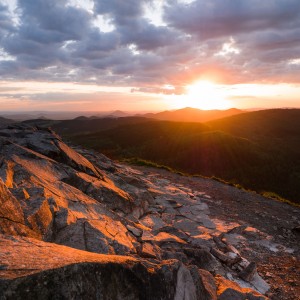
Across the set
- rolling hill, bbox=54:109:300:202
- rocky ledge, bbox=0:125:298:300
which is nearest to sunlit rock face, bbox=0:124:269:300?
rocky ledge, bbox=0:125:298:300

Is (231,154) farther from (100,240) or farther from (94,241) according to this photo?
(94,241)

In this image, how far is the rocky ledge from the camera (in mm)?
4027

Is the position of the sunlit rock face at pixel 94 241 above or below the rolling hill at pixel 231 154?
above

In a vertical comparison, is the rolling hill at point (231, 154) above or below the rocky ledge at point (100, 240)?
below

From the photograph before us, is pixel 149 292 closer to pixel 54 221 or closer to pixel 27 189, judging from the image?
pixel 54 221

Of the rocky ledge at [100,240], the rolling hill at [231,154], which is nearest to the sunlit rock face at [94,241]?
the rocky ledge at [100,240]

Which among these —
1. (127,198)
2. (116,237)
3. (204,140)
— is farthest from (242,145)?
(116,237)

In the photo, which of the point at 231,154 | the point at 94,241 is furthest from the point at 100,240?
the point at 231,154

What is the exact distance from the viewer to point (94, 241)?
22.5 ft

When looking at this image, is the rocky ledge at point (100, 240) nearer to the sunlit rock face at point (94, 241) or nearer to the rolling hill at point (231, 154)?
the sunlit rock face at point (94, 241)

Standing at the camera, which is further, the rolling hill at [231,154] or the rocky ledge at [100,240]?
the rolling hill at [231,154]

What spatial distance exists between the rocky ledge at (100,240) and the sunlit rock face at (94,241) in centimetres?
1

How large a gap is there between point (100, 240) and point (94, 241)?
15 centimetres

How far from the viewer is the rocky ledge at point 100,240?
403 cm
